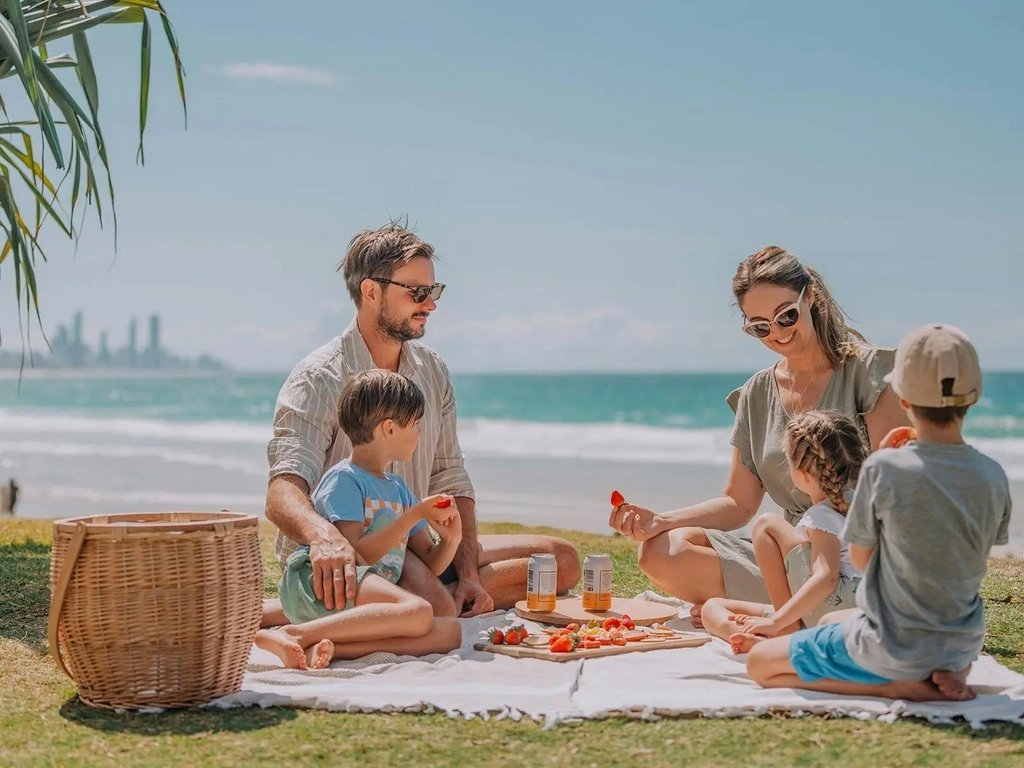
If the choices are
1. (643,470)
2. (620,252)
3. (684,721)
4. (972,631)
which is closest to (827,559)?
(972,631)

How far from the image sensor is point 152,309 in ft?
224

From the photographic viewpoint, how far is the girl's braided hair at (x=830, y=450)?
11.5 ft

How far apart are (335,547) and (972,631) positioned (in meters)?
1.88

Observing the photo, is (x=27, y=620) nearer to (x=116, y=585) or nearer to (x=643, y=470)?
(x=116, y=585)

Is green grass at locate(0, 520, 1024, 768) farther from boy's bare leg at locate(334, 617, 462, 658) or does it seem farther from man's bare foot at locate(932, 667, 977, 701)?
boy's bare leg at locate(334, 617, 462, 658)

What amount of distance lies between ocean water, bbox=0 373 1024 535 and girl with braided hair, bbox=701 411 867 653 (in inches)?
412

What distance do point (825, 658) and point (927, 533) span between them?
1.53 ft

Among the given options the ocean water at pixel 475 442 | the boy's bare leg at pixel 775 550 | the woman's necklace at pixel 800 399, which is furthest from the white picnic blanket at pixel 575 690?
the ocean water at pixel 475 442

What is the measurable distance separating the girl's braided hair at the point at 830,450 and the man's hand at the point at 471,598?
1.44 metres

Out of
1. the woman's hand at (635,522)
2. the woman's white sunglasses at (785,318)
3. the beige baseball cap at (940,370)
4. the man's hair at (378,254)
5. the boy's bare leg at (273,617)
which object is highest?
the man's hair at (378,254)

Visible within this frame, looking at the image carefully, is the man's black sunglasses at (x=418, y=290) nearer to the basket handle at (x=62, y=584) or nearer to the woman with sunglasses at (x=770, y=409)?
the woman with sunglasses at (x=770, y=409)

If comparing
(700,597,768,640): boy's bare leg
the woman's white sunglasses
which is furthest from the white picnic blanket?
the woman's white sunglasses

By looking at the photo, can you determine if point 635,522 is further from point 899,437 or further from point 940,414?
point 940,414

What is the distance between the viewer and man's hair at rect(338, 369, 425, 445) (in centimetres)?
383
